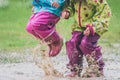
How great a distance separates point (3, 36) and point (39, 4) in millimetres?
5248

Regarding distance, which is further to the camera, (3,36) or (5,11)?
(5,11)

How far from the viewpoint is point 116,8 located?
561 inches

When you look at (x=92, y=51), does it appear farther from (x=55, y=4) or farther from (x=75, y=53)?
(x=55, y=4)

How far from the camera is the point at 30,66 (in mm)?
7730

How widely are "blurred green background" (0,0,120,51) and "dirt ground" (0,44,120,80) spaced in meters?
0.59

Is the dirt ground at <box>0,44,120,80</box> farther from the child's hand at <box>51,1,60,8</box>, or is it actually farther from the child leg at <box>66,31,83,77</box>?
the child's hand at <box>51,1,60,8</box>

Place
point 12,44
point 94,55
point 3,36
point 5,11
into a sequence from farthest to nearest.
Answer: point 5,11
point 3,36
point 12,44
point 94,55

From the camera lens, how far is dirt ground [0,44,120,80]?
6535 mm

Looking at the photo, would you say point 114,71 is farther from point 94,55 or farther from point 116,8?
point 116,8

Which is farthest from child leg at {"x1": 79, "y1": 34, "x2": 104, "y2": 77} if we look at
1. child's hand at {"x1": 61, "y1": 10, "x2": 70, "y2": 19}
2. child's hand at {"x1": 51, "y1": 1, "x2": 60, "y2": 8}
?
child's hand at {"x1": 51, "y1": 1, "x2": 60, "y2": 8}

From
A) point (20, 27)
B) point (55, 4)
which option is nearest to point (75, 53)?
point (55, 4)

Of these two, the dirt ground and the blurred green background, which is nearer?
the dirt ground

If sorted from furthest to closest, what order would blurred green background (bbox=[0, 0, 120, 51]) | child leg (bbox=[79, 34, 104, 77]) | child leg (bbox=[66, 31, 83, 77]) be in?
blurred green background (bbox=[0, 0, 120, 51]) → child leg (bbox=[66, 31, 83, 77]) → child leg (bbox=[79, 34, 104, 77])

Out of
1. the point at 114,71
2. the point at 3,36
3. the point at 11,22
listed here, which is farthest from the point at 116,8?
the point at 114,71
